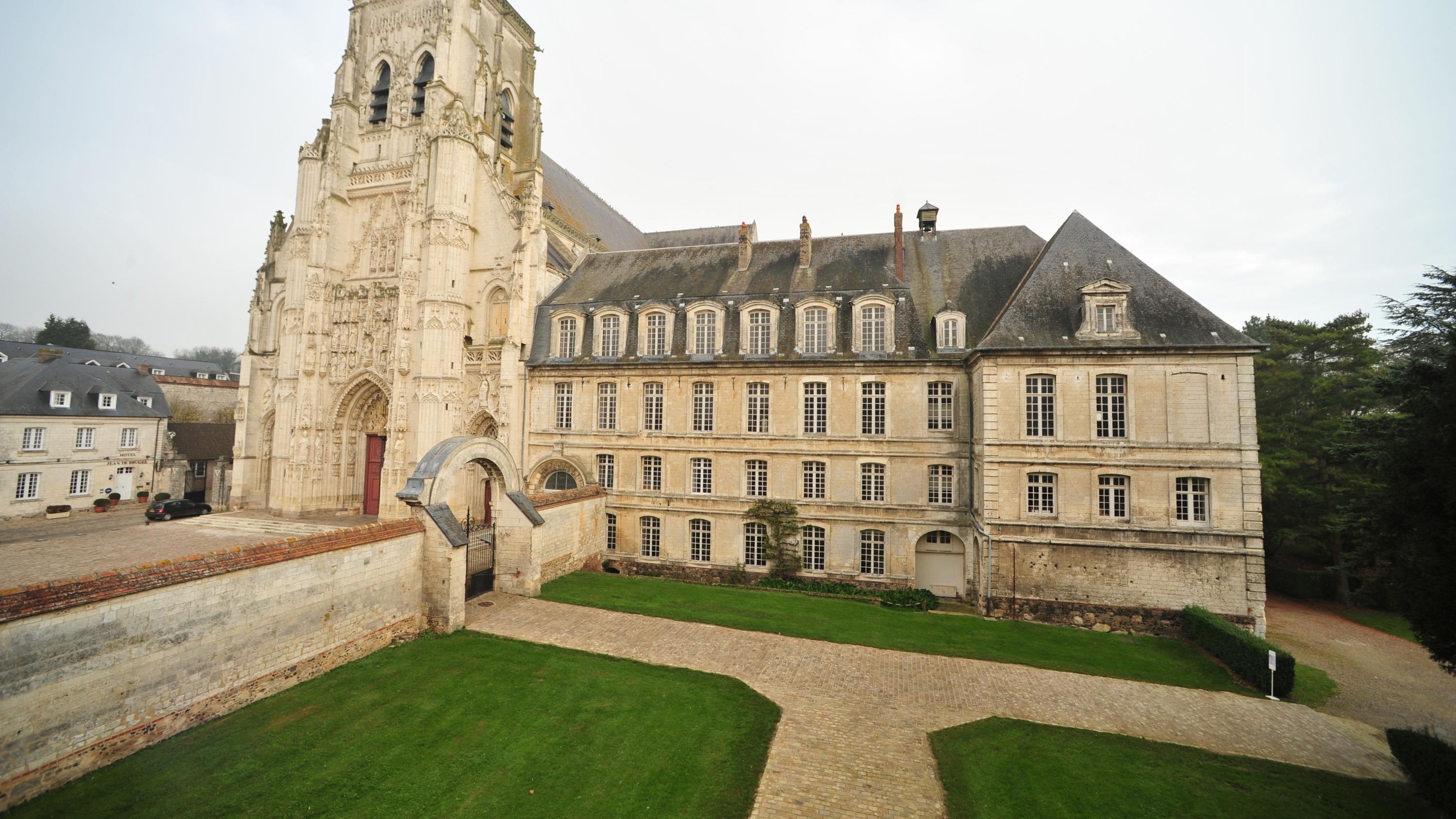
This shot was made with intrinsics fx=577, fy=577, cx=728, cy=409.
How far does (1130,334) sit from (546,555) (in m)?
19.4

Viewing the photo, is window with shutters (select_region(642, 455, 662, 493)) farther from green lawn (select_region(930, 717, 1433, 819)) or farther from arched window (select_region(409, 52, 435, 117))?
Result: arched window (select_region(409, 52, 435, 117))

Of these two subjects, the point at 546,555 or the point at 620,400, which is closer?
the point at 546,555

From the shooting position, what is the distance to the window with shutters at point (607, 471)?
23.1 metres

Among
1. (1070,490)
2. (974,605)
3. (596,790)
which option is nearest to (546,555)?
(596,790)

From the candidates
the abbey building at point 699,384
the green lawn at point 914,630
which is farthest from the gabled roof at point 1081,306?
the green lawn at point 914,630

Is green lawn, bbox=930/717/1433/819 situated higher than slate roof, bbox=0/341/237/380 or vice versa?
slate roof, bbox=0/341/237/380

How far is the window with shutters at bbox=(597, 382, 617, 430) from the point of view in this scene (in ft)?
76.6

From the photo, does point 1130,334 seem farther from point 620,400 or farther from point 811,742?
point 620,400

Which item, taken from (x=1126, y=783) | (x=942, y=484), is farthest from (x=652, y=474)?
(x=1126, y=783)

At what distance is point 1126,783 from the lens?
9.09 metres

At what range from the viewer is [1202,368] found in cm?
1688

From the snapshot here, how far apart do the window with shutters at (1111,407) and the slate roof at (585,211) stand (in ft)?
83.8

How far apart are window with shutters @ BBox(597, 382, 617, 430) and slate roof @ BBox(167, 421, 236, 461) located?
2946 cm

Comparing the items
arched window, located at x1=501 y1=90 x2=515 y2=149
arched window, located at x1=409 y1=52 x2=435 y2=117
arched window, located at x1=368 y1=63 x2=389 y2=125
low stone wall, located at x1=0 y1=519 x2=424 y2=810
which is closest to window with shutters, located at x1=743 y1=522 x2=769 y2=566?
low stone wall, located at x1=0 y1=519 x2=424 y2=810
